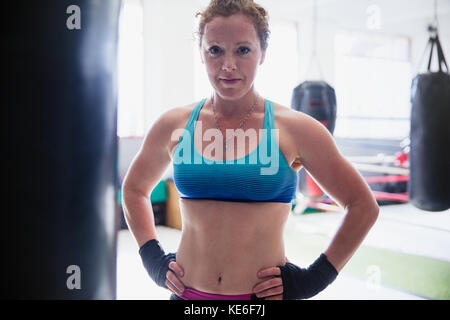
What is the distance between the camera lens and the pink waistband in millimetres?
914

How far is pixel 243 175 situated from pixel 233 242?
17 cm

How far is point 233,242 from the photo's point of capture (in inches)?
36.2

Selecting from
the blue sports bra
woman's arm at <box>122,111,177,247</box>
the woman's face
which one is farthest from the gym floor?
the woman's face

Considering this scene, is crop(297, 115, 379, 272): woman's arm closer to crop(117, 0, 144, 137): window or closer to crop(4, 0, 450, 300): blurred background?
crop(4, 0, 450, 300): blurred background

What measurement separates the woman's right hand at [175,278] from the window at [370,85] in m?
5.37

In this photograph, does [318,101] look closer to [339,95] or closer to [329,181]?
[329,181]

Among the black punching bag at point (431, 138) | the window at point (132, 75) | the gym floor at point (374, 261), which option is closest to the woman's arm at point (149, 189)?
the black punching bag at point (431, 138)

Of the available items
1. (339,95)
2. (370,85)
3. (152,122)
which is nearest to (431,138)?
(152,122)

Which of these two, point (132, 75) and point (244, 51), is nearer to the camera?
point (244, 51)

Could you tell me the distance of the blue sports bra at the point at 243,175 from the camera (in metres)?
0.86

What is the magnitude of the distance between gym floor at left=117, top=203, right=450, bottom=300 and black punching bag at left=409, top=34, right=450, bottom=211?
70 centimetres

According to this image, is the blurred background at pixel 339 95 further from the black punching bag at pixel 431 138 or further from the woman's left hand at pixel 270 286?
the woman's left hand at pixel 270 286

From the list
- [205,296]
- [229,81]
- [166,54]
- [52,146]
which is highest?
[166,54]

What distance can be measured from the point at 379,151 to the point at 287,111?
6.24 meters
